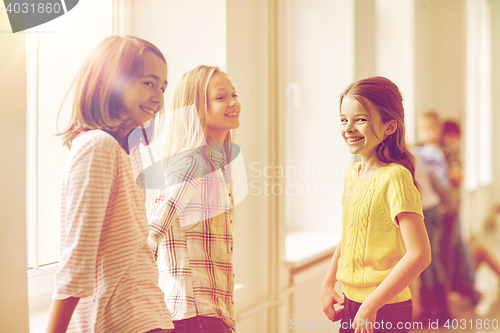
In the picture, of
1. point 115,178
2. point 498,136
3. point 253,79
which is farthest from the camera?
point 498,136

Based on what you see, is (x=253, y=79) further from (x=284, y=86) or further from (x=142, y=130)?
(x=142, y=130)

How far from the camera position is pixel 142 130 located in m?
0.57

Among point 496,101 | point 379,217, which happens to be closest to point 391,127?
point 379,217

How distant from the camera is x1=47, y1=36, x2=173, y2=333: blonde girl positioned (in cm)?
49

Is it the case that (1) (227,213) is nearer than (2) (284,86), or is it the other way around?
(1) (227,213)

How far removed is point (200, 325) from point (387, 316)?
308 millimetres

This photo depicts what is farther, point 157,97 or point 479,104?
point 479,104

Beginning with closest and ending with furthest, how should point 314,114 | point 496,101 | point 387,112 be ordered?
point 387,112, point 314,114, point 496,101

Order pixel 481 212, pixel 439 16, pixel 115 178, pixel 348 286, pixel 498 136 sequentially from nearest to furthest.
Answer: pixel 115 178 < pixel 348 286 < pixel 439 16 < pixel 498 136 < pixel 481 212

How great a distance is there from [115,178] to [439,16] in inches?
38.8

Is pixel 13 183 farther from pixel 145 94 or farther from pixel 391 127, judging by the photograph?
pixel 391 127

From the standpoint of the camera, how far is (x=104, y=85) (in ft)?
1.75

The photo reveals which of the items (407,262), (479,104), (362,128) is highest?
(479,104)

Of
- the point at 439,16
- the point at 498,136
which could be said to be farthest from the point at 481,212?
the point at 439,16
